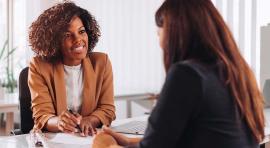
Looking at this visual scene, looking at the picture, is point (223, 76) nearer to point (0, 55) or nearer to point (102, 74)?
point (102, 74)

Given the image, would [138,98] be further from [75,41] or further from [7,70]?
[7,70]

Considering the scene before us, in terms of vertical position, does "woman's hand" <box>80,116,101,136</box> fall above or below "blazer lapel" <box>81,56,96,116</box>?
below

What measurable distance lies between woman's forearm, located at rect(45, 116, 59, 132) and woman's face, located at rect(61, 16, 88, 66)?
0.34 meters

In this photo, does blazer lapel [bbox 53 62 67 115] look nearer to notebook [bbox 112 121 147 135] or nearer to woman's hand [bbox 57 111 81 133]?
woman's hand [bbox 57 111 81 133]

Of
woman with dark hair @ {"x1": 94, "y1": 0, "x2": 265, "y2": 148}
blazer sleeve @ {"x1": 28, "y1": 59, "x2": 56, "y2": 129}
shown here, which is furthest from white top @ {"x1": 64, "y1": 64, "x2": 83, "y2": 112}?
woman with dark hair @ {"x1": 94, "y1": 0, "x2": 265, "y2": 148}

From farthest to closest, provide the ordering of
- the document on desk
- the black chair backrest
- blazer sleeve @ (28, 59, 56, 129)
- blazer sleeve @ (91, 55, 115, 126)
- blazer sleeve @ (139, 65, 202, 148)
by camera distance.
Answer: the black chair backrest < blazer sleeve @ (91, 55, 115, 126) < blazer sleeve @ (28, 59, 56, 129) < the document on desk < blazer sleeve @ (139, 65, 202, 148)

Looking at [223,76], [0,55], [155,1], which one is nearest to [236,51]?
[223,76]

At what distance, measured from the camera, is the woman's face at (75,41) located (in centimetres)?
183

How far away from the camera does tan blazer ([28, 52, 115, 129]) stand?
177cm

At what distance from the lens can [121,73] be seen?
3.59 meters

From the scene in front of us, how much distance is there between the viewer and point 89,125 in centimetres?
168

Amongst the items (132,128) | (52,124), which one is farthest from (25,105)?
(132,128)

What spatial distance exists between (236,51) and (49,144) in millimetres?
857

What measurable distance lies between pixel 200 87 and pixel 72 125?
3.07 feet
